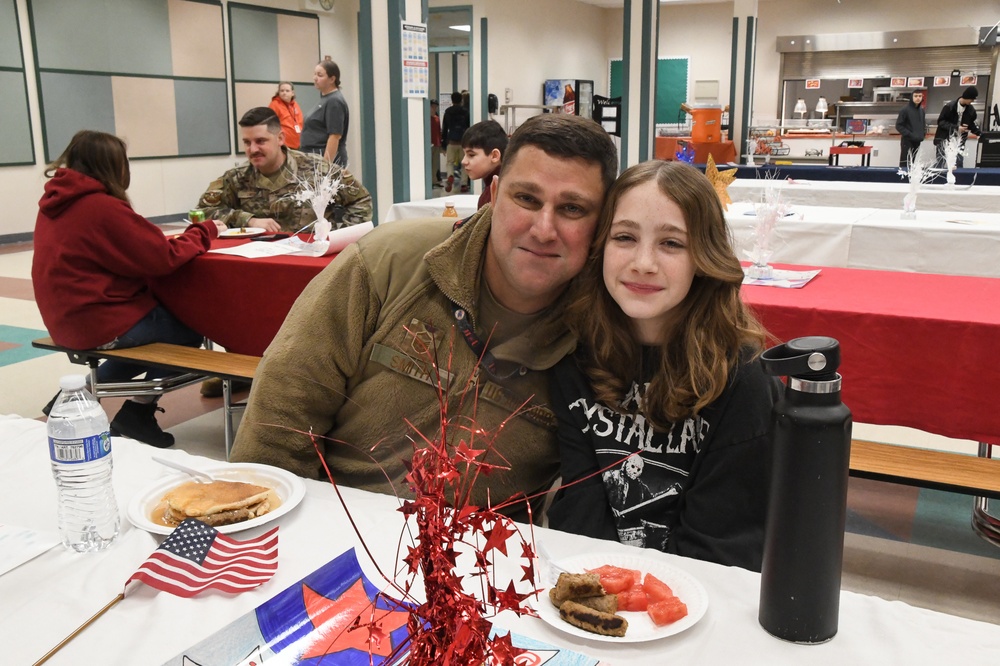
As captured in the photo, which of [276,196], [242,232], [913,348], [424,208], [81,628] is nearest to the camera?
[81,628]

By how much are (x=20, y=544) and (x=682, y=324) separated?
111 cm

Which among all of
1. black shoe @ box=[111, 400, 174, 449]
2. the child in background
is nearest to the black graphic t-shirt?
black shoe @ box=[111, 400, 174, 449]

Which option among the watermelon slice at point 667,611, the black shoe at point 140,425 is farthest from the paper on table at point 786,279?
the black shoe at point 140,425

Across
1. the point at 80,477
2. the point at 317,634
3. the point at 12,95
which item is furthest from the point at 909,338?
the point at 12,95

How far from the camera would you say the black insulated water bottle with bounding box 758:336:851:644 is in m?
0.91

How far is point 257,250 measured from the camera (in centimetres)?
371

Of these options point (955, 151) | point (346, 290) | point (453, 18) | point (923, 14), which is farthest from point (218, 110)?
point (923, 14)

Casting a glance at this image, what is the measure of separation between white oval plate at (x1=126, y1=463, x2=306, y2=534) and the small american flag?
0.18 feet

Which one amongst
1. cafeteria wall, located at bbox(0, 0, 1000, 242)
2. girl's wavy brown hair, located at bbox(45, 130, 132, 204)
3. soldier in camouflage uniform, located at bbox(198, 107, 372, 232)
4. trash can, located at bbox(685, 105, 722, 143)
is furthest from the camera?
trash can, located at bbox(685, 105, 722, 143)

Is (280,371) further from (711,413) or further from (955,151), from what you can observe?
(955,151)

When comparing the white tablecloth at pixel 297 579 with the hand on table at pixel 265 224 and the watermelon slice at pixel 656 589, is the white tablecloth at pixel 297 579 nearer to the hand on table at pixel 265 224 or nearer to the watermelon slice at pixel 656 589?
the watermelon slice at pixel 656 589

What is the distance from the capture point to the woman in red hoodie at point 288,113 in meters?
8.98

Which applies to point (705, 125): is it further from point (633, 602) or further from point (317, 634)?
point (317, 634)

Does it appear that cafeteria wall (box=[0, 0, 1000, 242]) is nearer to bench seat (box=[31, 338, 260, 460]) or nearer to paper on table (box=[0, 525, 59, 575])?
bench seat (box=[31, 338, 260, 460])
